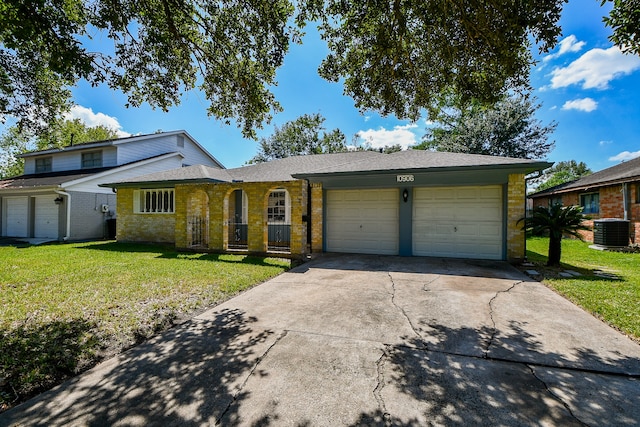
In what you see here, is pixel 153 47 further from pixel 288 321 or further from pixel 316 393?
pixel 316 393

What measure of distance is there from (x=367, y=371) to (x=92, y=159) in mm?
20534

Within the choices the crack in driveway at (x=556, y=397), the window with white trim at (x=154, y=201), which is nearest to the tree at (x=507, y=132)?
the window with white trim at (x=154, y=201)

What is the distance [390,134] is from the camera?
3438 centimetres

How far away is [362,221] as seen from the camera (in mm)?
9938

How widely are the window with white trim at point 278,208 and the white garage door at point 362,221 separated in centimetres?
250

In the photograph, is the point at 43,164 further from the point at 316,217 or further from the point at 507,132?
the point at 507,132

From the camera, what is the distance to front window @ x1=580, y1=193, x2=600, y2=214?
1366 centimetres

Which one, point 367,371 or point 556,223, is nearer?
point 367,371

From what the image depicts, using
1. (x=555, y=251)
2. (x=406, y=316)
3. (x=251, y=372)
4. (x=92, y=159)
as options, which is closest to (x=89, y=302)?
(x=251, y=372)

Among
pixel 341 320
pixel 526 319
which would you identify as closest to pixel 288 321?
pixel 341 320

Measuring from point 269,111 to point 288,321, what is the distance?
17.1ft

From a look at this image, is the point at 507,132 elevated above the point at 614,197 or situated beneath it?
elevated above

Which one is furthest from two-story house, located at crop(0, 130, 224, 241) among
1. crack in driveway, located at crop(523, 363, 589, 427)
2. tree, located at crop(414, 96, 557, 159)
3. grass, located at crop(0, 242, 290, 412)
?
tree, located at crop(414, 96, 557, 159)

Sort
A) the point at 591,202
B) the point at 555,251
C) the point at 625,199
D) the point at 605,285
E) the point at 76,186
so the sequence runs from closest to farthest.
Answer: the point at 605,285
the point at 555,251
the point at 625,199
the point at 76,186
the point at 591,202
